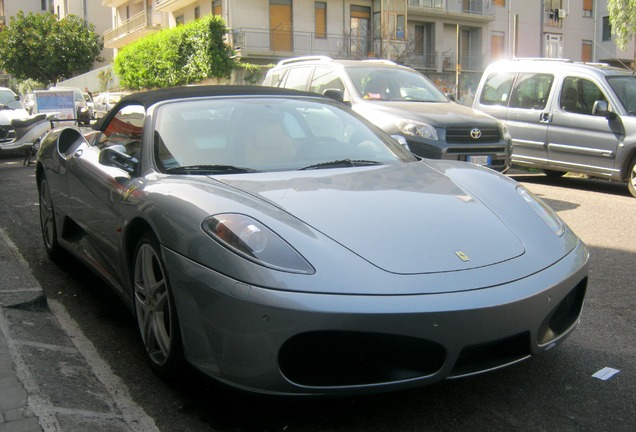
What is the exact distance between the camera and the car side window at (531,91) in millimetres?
10164

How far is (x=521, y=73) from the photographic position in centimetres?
1061

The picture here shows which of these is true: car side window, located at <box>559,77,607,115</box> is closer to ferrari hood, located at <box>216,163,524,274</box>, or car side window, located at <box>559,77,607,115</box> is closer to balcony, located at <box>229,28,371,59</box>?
ferrari hood, located at <box>216,163,524,274</box>

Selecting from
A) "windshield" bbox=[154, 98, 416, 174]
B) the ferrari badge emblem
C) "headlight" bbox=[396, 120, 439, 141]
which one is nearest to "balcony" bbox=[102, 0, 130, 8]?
"headlight" bbox=[396, 120, 439, 141]

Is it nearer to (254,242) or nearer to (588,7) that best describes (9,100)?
(254,242)

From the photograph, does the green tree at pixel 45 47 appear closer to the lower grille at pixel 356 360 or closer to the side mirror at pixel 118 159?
the side mirror at pixel 118 159

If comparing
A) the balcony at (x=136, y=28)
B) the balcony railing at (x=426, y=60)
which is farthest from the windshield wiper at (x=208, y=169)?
the balcony at (x=136, y=28)

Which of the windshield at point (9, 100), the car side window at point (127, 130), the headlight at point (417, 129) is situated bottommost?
the headlight at point (417, 129)

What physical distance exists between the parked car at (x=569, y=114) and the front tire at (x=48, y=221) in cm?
695

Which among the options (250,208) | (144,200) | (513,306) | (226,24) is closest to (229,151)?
(144,200)

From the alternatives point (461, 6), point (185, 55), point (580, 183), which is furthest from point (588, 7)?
point (580, 183)

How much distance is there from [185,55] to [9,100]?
51.8 ft

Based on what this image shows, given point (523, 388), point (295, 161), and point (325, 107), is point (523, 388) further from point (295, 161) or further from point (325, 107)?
point (325, 107)

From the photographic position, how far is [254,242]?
2785 mm

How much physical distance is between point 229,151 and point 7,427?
5.87 feet
